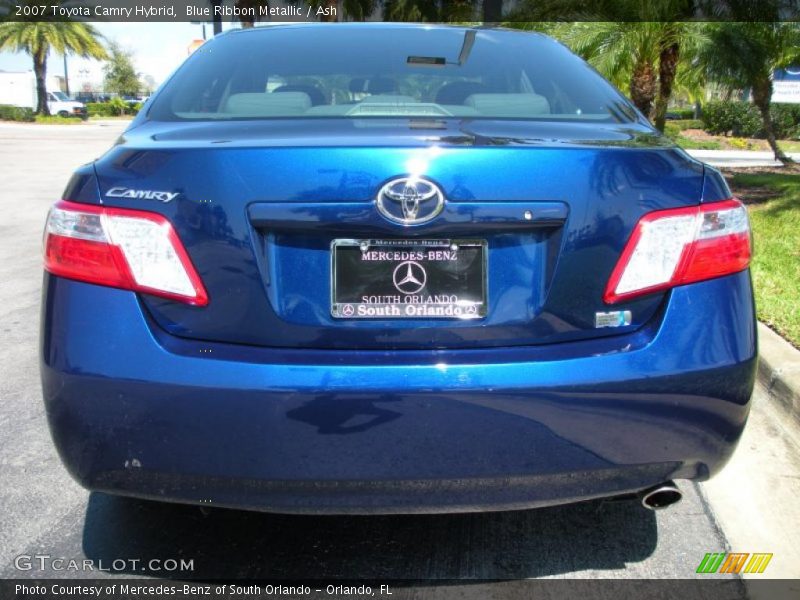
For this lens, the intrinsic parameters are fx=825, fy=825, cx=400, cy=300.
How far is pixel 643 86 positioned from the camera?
43.5 ft

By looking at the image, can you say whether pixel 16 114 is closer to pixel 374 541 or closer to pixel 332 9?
pixel 332 9

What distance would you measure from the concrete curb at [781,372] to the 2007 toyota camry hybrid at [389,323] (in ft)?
5.84

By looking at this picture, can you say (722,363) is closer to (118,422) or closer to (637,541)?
(637,541)

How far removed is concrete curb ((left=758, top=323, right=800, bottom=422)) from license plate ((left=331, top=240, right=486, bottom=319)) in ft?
7.62

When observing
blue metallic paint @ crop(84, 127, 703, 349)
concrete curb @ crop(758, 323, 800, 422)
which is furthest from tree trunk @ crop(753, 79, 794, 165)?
blue metallic paint @ crop(84, 127, 703, 349)

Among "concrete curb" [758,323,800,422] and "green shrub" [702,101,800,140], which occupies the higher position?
"concrete curb" [758,323,800,422]

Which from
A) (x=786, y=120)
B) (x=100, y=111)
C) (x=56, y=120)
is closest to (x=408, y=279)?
(x=786, y=120)

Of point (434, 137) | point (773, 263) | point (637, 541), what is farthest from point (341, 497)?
point (773, 263)

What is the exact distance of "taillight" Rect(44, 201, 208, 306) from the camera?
207 cm

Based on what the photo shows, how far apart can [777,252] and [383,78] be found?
4.72 meters

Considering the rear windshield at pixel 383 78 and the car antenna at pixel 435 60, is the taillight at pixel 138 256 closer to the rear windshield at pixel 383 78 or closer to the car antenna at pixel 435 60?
the rear windshield at pixel 383 78

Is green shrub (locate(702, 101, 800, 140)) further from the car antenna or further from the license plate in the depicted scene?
the license plate

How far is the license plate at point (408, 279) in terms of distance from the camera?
6.72 feet

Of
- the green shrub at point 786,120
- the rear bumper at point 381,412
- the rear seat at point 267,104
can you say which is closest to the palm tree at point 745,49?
the rear seat at point 267,104
